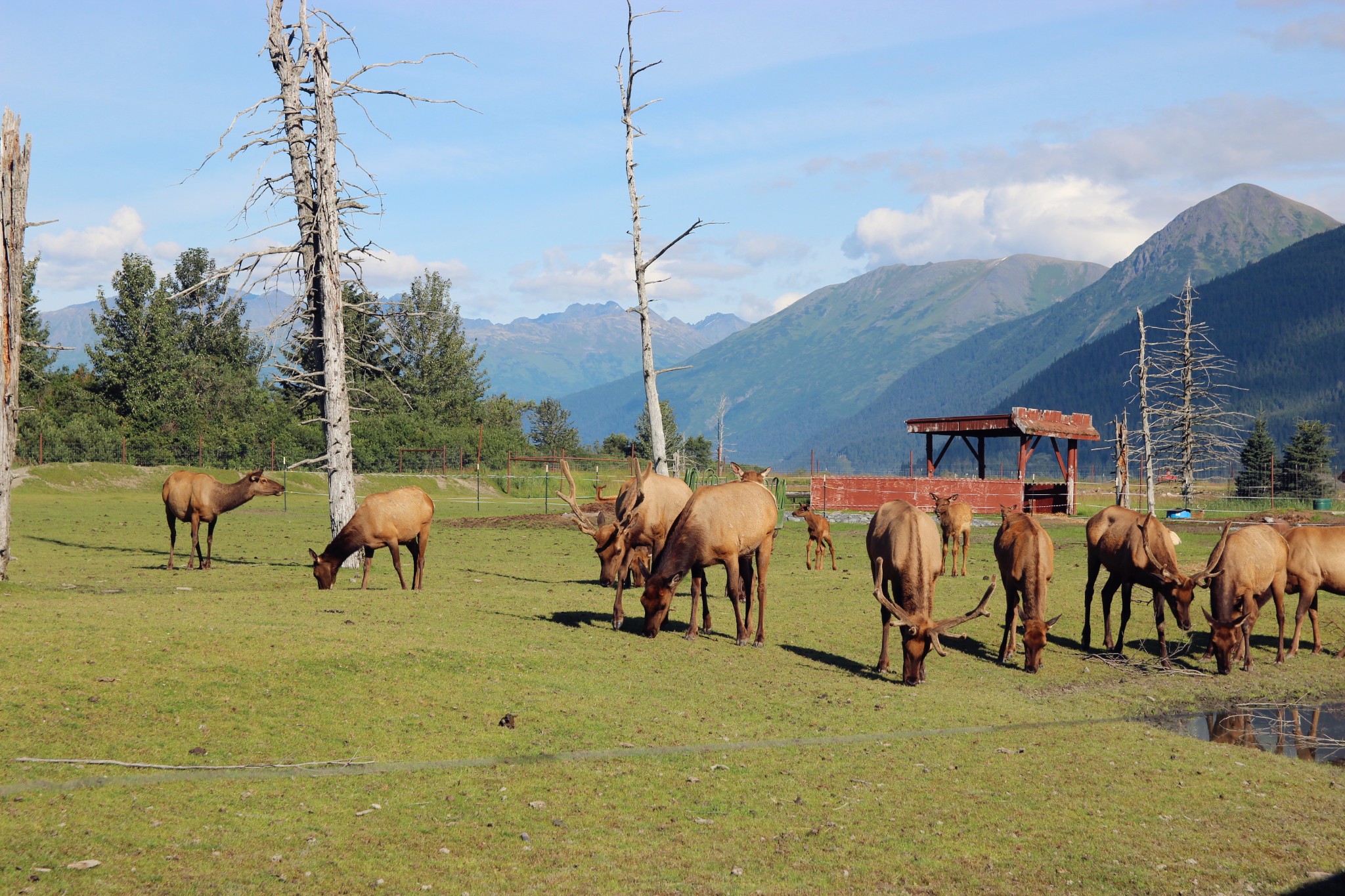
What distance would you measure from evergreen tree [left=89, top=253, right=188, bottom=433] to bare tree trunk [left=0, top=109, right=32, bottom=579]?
63.0m

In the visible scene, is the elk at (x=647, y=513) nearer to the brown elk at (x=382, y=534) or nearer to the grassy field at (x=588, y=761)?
the grassy field at (x=588, y=761)

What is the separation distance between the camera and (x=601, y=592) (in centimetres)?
2100

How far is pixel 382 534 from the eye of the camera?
1986 centimetres

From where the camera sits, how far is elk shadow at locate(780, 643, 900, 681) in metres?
14.9

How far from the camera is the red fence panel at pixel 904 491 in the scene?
51.2 meters

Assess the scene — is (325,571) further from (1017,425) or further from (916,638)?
(1017,425)

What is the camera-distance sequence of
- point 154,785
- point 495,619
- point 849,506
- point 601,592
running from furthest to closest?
point 849,506
point 601,592
point 495,619
point 154,785

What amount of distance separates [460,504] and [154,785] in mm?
44999

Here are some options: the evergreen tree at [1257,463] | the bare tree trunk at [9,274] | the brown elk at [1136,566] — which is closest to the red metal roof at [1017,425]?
the evergreen tree at [1257,463]

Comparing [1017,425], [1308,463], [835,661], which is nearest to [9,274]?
[835,661]

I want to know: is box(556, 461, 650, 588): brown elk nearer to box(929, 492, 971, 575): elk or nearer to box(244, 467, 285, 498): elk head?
box(244, 467, 285, 498): elk head

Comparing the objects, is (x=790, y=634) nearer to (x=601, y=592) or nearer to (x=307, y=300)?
(x=601, y=592)

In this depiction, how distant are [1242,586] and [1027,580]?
4178 mm

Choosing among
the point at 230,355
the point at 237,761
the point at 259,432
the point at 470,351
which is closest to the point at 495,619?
the point at 237,761
